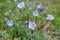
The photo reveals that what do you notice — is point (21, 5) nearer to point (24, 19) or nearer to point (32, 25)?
point (24, 19)

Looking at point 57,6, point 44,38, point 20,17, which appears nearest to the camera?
point 44,38

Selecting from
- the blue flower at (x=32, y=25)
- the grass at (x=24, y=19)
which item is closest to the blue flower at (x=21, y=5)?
the grass at (x=24, y=19)

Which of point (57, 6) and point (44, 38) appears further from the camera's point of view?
point (57, 6)

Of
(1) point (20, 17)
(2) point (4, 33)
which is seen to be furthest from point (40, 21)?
(2) point (4, 33)

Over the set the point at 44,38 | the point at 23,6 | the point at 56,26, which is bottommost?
the point at 44,38

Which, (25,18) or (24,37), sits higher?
(25,18)

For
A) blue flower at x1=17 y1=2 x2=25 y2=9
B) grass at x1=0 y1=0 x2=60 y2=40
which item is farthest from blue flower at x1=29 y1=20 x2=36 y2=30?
blue flower at x1=17 y1=2 x2=25 y2=9

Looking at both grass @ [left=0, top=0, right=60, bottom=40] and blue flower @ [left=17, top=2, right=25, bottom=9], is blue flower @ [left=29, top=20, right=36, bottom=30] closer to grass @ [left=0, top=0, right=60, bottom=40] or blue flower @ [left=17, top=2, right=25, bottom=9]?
grass @ [left=0, top=0, right=60, bottom=40]

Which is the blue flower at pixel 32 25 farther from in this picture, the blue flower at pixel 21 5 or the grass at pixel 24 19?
the blue flower at pixel 21 5

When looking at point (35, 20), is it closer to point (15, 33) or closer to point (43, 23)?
point (43, 23)
